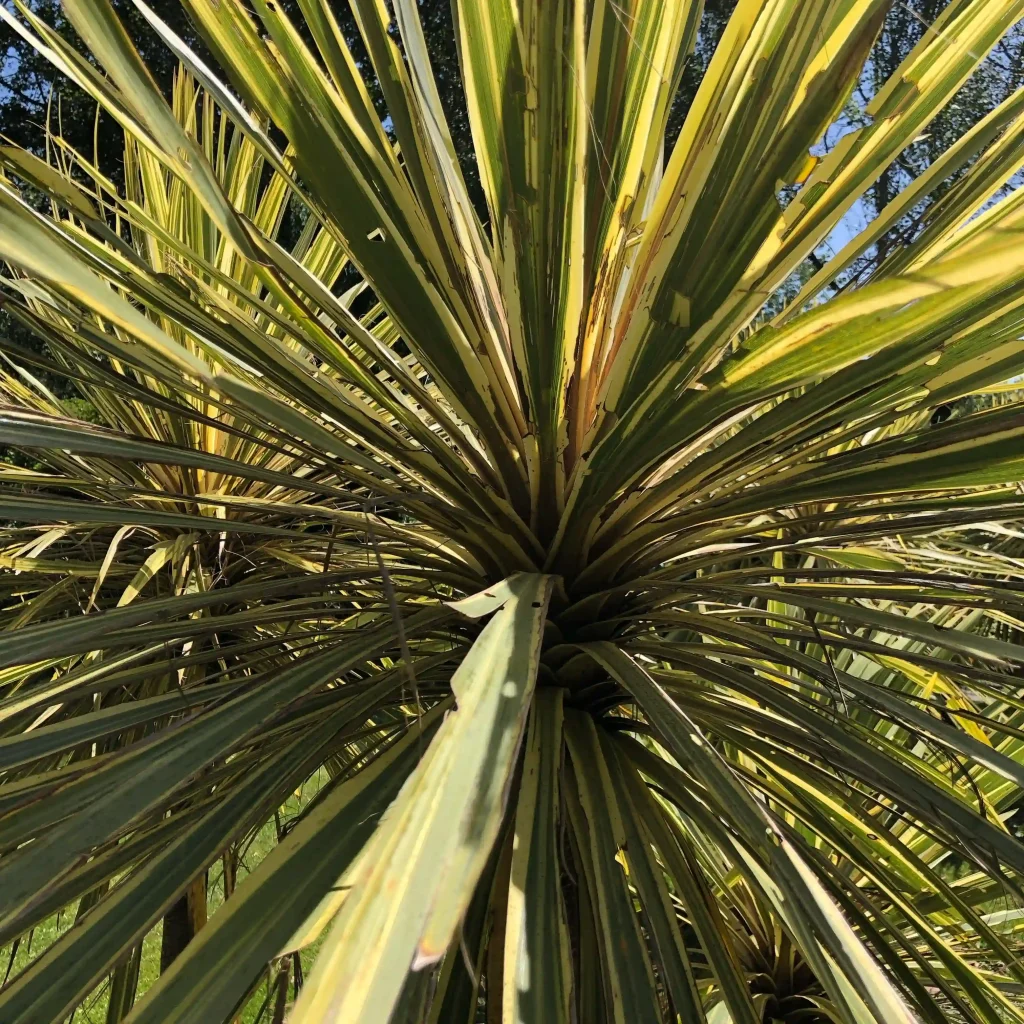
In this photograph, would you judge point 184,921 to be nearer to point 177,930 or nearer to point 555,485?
point 177,930

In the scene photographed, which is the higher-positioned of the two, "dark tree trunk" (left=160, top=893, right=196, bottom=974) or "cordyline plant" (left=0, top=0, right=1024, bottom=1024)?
"cordyline plant" (left=0, top=0, right=1024, bottom=1024)

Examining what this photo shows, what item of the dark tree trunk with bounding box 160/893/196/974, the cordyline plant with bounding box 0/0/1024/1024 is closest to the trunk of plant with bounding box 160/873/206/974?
the dark tree trunk with bounding box 160/893/196/974

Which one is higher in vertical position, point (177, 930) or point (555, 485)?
point (555, 485)

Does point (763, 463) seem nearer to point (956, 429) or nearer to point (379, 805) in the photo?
point (956, 429)

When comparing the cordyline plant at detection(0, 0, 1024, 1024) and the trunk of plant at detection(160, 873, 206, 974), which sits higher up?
the cordyline plant at detection(0, 0, 1024, 1024)

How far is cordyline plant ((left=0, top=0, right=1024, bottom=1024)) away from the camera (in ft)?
1.80

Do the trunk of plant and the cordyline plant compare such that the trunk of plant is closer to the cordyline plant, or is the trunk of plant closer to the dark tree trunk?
the dark tree trunk

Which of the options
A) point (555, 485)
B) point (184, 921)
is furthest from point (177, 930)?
point (555, 485)

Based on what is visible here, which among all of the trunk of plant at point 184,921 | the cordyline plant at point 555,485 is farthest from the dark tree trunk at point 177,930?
the cordyline plant at point 555,485

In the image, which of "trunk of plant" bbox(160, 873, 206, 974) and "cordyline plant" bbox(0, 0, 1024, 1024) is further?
"trunk of plant" bbox(160, 873, 206, 974)

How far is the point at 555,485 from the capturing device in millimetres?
792

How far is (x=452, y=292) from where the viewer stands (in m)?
0.76

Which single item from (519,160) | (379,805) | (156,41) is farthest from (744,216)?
(156,41)

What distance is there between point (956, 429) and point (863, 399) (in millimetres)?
70
